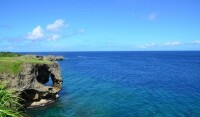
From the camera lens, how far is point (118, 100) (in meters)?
55.9

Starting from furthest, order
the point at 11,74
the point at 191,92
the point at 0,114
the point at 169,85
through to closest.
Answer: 1. the point at 169,85
2. the point at 191,92
3. the point at 11,74
4. the point at 0,114

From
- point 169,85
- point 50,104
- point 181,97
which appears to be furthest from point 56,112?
point 169,85

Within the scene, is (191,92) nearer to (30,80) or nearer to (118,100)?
(118,100)

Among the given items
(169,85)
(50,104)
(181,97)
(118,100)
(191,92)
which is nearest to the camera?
(50,104)

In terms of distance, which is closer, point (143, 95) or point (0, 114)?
point (0, 114)

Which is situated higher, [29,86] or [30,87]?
[29,86]

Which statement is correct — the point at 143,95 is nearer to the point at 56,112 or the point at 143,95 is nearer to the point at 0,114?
the point at 56,112

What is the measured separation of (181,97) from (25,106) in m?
32.8

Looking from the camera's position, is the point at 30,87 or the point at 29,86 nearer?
the point at 29,86

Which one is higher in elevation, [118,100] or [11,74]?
[11,74]

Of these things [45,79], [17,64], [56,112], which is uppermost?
[17,64]

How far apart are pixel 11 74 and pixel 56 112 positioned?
1016cm

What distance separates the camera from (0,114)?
1483 centimetres

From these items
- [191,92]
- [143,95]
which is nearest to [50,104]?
Answer: [143,95]
